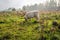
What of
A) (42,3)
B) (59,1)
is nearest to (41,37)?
(59,1)

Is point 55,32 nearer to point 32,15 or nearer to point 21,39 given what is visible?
point 21,39

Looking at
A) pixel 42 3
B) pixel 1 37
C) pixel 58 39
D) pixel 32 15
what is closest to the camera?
pixel 58 39

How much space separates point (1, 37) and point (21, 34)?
205 centimetres

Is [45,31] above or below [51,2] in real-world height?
above

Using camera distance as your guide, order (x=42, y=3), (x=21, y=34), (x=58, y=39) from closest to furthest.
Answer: (x=58, y=39) < (x=21, y=34) < (x=42, y=3)

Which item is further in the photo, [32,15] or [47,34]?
[32,15]

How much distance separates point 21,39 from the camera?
46.4ft

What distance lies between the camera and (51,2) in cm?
12575

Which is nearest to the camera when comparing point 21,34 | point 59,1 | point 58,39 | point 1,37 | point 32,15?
point 58,39

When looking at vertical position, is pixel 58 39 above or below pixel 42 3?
above

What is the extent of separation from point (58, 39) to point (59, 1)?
108m

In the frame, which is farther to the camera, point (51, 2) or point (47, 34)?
point (51, 2)

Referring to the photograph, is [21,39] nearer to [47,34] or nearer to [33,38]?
[33,38]

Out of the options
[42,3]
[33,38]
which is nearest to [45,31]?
[33,38]
